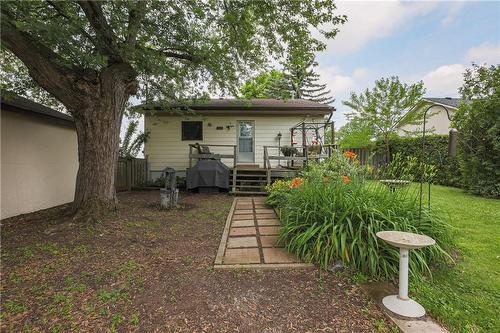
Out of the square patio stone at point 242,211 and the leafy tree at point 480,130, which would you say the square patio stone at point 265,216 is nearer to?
the square patio stone at point 242,211

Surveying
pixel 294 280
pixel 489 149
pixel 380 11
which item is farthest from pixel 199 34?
pixel 489 149

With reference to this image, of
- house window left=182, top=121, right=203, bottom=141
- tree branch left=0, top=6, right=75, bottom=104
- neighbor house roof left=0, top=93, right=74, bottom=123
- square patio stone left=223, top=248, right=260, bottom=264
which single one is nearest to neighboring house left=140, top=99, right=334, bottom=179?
house window left=182, top=121, right=203, bottom=141

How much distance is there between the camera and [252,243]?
4.13m

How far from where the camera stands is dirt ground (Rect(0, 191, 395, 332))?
2252 millimetres

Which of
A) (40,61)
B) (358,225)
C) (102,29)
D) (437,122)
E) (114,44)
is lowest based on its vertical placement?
(358,225)

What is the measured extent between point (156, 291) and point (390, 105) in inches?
670

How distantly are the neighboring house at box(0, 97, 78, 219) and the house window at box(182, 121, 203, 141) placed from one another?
14.1 feet

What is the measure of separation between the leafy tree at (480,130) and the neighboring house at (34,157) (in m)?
11.6

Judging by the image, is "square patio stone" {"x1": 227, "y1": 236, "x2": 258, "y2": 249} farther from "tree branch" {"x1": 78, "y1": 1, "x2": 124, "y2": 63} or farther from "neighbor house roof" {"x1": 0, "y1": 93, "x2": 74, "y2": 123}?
"neighbor house roof" {"x1": 0, "y1": 93, "x2": 74, "y2": 123}

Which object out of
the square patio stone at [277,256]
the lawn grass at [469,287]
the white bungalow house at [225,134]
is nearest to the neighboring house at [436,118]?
the white bungalow house at [225,134]

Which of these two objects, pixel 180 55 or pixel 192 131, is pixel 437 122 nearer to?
pixel 192 131

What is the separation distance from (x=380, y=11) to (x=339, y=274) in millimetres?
6839

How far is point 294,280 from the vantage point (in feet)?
9.75

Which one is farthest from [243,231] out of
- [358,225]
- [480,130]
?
[480,130]
